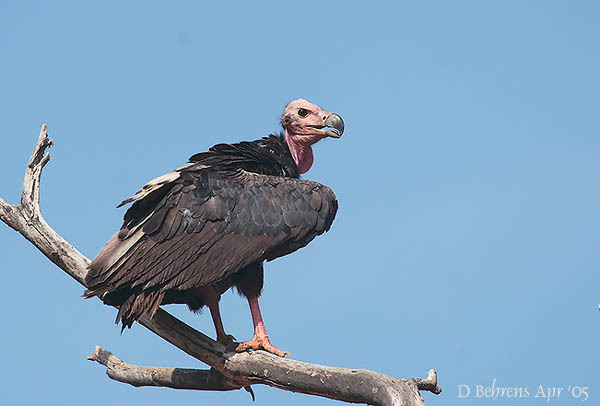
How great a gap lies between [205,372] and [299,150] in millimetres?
2884

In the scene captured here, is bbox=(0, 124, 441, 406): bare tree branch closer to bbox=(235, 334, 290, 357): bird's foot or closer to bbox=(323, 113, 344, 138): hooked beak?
bbox=(235, 334, 290, 357): bird's foot

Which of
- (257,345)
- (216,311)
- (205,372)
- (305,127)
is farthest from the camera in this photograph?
(305,127)

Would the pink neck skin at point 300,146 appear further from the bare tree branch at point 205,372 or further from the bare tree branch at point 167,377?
the bare tree branch at point 167,377

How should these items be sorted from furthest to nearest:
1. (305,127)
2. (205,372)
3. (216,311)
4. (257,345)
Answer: (305,127)
(216,311)
(205,372)
(257,345)

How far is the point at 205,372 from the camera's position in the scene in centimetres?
921

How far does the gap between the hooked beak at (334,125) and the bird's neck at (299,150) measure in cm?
35

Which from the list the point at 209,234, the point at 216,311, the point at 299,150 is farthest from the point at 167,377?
the point at 299,150

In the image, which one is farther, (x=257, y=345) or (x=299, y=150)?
(x=299, y=150)

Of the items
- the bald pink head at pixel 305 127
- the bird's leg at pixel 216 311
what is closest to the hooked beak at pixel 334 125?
the bald pink head at pixel 305 127

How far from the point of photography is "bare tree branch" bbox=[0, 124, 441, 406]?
726 centimetres

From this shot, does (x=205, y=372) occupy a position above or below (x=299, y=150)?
below

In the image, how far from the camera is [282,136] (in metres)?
10.3

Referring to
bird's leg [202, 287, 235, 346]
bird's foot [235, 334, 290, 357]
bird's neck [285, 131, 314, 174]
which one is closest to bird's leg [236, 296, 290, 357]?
bird's foot [235, 334, 290, 357]

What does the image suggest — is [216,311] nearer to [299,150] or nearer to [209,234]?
[209,234]
